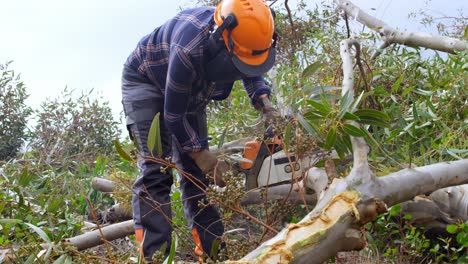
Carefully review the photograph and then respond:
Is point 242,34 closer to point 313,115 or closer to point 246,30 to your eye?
point 246,30

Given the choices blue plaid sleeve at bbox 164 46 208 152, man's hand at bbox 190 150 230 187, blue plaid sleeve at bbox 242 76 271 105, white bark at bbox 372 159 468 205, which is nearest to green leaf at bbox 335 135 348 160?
white bark at bbox 372 159 468 205

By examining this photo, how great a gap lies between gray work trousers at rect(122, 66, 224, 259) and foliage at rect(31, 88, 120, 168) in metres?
3.65

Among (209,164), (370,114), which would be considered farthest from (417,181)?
(209,164)

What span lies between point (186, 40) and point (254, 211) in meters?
1.74

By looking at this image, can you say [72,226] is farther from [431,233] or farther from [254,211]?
[431,233]

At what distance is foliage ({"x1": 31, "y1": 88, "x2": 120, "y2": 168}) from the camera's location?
7.29m

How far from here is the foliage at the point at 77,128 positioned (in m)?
7.29

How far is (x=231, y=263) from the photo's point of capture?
5.91ft

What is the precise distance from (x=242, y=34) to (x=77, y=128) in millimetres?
4911

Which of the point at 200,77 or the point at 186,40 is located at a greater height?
the point at 186,40

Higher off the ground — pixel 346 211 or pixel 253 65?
pixel 253 65

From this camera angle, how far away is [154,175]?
3.42 m

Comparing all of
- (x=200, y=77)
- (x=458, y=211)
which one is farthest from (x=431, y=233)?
(x=200, y=77)

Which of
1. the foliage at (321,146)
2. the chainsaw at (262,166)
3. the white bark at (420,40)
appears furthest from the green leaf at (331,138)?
the white bark at (420,40)
